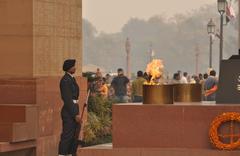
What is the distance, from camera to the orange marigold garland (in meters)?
12.2

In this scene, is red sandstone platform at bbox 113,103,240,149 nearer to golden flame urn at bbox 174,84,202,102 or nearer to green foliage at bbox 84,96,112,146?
golden flame urn at bbox 174,84,202,102

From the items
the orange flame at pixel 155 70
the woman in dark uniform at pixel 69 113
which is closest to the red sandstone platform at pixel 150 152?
the orange flame at pixel 155 70

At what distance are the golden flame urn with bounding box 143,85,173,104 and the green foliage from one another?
531 cm

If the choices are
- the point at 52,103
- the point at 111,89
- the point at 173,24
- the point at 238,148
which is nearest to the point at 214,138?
the point at 238,148

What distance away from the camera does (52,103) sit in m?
16.7

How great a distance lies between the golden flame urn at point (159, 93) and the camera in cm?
1262

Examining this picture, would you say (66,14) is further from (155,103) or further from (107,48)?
(107,48)

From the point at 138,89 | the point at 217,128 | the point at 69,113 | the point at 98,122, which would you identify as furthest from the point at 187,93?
the point at 138,89

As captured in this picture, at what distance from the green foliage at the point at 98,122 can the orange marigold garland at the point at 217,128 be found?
5898 mm

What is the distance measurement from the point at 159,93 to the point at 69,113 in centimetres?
231

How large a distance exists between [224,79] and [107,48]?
17260cm

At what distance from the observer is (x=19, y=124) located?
15.3 m

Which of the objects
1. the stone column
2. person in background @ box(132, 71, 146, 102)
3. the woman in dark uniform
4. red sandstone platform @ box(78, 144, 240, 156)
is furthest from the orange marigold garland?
person in background @ box(132, 71, 146, 102)

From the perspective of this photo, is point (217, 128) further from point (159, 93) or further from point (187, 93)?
point (187, 93)
